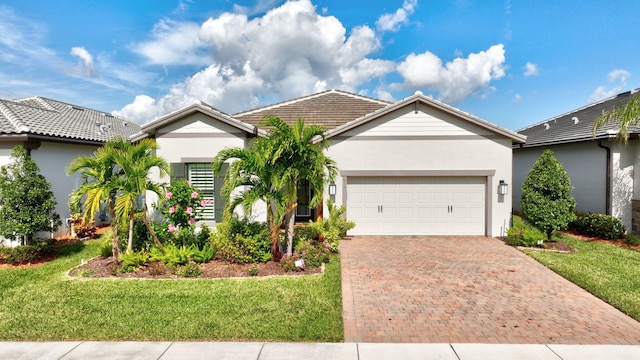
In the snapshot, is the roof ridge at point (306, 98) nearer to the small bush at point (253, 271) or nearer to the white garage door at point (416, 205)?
the white garage door at point (416, 205)

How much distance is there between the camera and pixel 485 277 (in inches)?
317

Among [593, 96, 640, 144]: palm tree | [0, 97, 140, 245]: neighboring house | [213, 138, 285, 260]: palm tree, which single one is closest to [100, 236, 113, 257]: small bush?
[0, 97, 140, 245]: neighboring house

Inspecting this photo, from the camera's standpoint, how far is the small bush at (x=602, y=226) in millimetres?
11789

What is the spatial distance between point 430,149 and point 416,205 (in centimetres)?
212

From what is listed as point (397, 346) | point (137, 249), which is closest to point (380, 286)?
point (397, 346)

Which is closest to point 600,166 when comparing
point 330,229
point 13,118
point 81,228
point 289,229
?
point 330,229

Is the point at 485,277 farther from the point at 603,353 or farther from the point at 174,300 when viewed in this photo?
the point at 174,300

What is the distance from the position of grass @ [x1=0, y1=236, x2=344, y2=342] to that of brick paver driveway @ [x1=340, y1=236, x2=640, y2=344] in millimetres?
651

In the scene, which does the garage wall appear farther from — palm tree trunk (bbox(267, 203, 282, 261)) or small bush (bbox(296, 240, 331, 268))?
palm tree trunk (bbox(267, 203, 282, 261))

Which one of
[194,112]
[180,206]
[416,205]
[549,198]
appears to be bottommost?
[416,205]

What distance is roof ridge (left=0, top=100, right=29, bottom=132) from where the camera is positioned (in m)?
10.3

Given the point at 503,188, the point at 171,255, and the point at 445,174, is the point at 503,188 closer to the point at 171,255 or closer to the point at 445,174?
the point at 445,174

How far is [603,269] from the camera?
28.1ft

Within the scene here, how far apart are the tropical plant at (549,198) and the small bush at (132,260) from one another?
11667 mm
